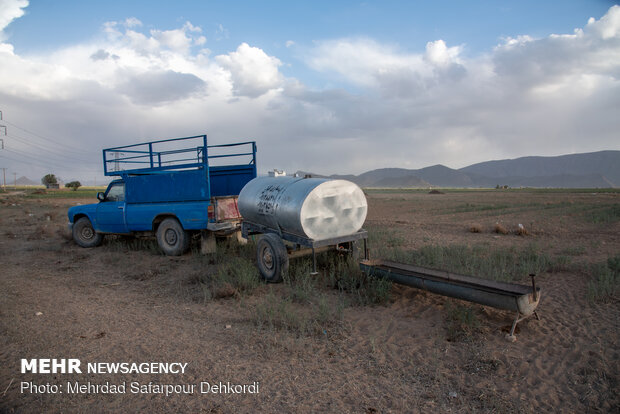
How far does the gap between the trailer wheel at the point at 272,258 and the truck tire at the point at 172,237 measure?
313cm

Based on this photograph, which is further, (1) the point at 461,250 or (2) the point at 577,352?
(1) the point at 461,250

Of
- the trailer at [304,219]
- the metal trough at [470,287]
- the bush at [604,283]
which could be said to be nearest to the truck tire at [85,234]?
the trailer at [304,219]

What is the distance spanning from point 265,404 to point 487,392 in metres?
2.05

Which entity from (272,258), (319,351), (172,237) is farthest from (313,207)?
(172,237)

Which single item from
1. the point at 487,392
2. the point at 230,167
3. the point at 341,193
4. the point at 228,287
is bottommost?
the point at 487,392

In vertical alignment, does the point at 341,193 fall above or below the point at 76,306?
above

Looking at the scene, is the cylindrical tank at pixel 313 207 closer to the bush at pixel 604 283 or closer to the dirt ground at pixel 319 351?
the dirt ground at pixel 319 351

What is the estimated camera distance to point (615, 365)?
3.82 m

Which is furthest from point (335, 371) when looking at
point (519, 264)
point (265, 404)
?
point (519, 264)

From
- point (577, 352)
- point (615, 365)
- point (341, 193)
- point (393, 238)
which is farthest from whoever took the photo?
point (393, 238)

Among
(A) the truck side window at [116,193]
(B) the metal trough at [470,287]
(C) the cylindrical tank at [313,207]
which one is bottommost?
(B) the metal trough at [470,287]

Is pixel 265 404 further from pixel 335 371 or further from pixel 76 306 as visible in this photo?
pixel 76 306

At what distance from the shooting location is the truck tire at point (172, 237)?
970 cm

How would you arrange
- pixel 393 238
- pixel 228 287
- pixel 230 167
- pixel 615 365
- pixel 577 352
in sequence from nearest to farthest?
1. pixel 615 365
2. pixel 577 352
3. pixel 228 287
4. pixel 230 167
5. pixel 393 238
